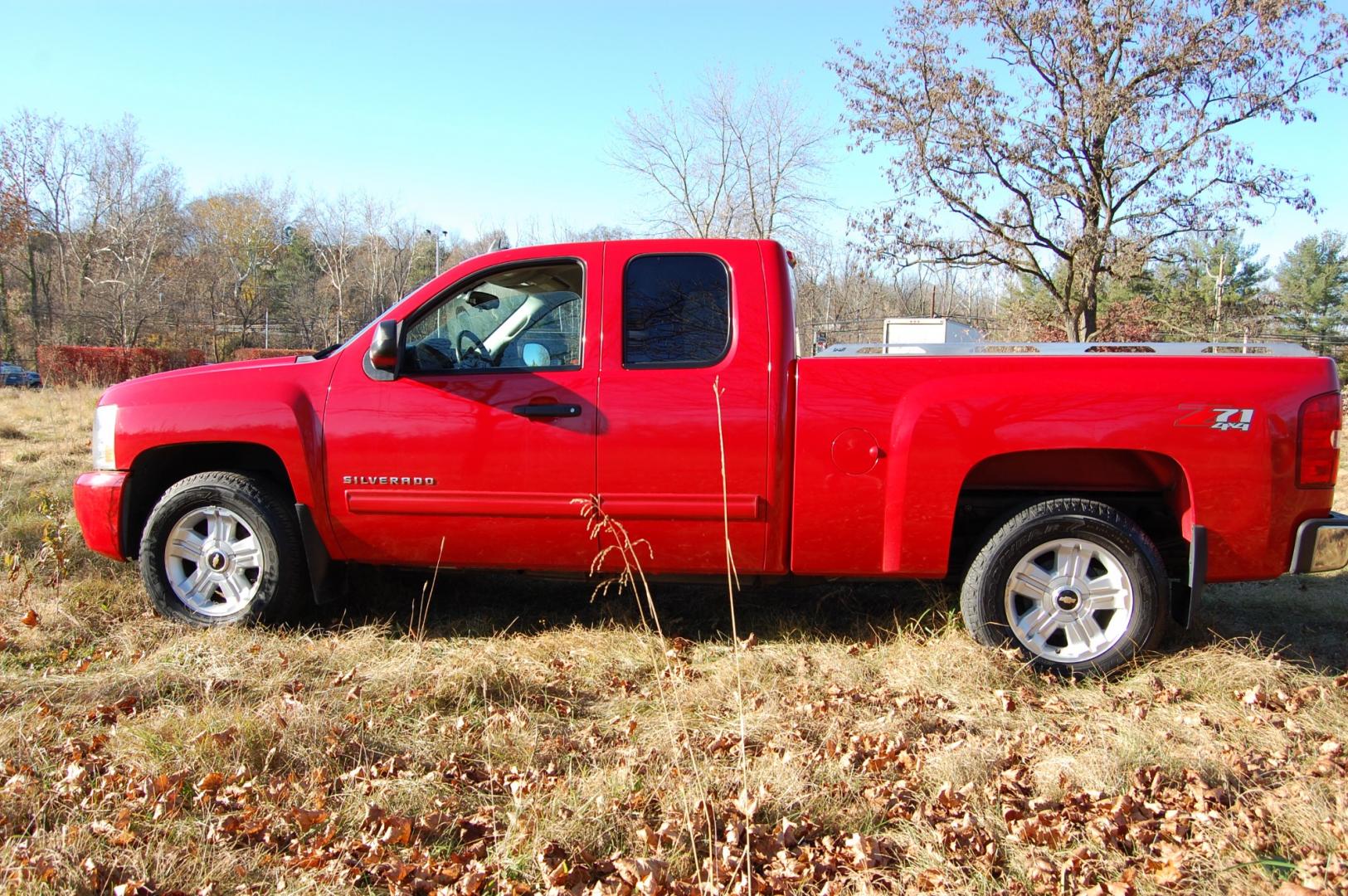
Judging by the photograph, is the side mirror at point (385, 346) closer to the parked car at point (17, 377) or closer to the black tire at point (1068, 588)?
the black tire at point (1068, 588)

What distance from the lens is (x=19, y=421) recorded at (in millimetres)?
12305

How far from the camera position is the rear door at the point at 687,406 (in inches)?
148

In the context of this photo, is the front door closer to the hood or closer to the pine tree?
the hood

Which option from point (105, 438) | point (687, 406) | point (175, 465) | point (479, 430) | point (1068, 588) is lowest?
point (1068, 588)

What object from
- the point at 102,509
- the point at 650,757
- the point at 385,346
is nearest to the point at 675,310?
the point at 385,346

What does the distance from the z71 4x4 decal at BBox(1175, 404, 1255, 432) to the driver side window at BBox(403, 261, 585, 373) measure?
259 centimetres

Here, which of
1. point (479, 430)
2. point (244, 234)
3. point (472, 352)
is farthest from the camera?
point (244, 234)

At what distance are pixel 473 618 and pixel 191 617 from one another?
1.35 meters

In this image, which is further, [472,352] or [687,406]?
[472,352]

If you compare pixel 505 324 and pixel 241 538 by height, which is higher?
pixel 505 324

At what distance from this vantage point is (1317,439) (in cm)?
350

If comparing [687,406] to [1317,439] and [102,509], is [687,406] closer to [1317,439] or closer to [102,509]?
[1317,439]

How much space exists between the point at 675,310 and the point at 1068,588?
83.3 inches

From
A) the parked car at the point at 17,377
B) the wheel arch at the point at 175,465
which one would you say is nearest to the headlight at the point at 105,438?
the wheel arch at the point at 175,465
